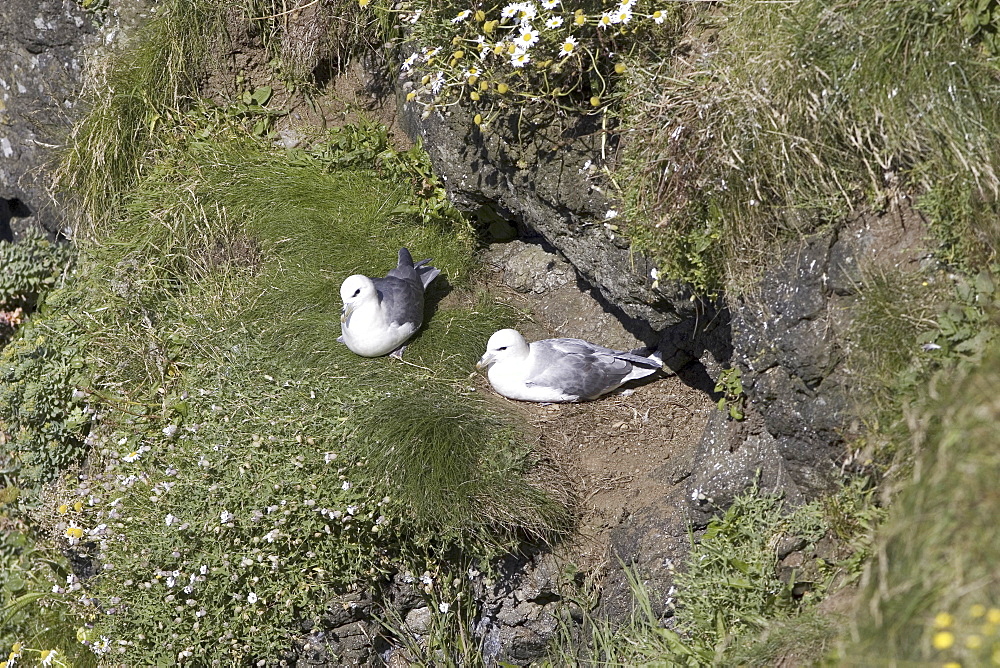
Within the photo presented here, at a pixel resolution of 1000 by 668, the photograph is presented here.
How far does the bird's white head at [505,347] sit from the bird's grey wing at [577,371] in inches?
3.0

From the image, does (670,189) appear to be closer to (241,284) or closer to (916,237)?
(916,237)

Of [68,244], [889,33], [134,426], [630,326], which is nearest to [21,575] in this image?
[134,426]

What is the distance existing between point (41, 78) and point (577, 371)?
4.24 m

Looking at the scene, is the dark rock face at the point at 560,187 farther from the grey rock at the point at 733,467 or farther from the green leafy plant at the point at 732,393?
the grey rock at the point at 733,467

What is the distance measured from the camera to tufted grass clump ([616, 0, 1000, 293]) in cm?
279

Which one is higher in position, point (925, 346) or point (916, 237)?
point (916, 237)

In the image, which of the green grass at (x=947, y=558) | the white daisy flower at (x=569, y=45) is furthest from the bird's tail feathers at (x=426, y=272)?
the green grass at (x=947, y=558)

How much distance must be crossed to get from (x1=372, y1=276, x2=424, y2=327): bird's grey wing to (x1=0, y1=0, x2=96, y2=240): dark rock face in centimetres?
275

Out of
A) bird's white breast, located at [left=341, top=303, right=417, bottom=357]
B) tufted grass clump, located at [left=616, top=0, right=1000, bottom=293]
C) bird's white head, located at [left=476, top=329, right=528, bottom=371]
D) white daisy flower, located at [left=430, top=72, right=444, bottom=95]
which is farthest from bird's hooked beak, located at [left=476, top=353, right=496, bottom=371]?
white daisy flower, located at [left=430, top=72, right=444, bottom=95]

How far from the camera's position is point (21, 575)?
15.8 ft

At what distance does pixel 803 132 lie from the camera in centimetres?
309

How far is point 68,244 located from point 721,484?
4660mm

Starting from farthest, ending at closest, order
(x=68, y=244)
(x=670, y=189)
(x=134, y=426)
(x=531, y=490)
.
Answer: (x=68, y=244) < (x=134, y=426) < (x=531, y=490) < (x=670, y=189)

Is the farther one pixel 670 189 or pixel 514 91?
pixel 514 91
